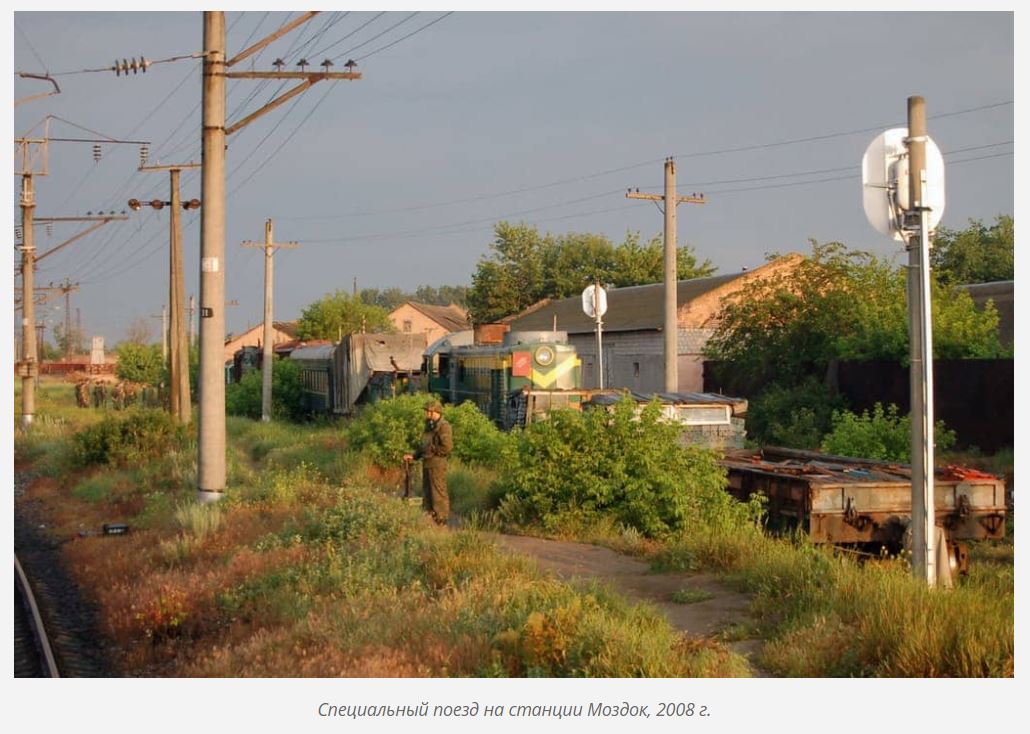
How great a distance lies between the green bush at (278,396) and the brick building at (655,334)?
9.83 m

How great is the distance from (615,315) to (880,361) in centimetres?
1806

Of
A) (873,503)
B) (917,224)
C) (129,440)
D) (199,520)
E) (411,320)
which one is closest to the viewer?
(917,224)

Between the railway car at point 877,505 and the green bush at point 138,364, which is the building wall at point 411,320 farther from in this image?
the railway car at point 877,505

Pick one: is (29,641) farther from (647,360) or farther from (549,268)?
(549,268)

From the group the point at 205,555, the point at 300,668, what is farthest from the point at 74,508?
the point at 300,668

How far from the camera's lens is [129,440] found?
23031mm

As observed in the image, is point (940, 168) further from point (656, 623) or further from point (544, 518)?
point (544, 518)

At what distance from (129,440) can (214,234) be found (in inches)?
370

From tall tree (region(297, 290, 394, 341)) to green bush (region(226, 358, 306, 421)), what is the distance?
25064mm

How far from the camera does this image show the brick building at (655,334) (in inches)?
1458

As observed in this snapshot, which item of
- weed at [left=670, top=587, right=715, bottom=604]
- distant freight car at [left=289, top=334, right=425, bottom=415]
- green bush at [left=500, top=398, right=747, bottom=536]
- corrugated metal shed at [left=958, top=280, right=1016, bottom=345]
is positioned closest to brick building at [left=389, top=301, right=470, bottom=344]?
distant freight car at [left=289, top=334, right=425, bottom=415]

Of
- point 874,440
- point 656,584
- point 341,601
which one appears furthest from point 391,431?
point 341,601

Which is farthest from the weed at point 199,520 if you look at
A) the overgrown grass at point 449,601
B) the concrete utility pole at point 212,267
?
the concrete utility pole at point 212,267

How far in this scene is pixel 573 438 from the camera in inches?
551
